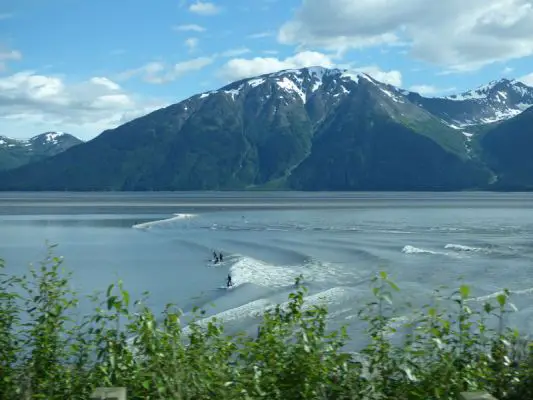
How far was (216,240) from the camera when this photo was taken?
89.2 metres

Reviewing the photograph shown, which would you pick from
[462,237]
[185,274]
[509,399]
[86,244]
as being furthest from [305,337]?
[462,237]

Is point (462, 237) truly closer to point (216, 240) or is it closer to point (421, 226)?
point (421, 226)

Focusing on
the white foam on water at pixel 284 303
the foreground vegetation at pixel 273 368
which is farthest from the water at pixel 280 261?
the foreground vegetation at pixel 273 368

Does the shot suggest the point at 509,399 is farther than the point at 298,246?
No

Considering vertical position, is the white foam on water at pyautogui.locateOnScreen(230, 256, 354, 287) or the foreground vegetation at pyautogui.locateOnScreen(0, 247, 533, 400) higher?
the foreground vegetation at pyautogui.locateOnScreen(0, 247, 533, 400)

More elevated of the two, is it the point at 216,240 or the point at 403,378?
the point at 403,378

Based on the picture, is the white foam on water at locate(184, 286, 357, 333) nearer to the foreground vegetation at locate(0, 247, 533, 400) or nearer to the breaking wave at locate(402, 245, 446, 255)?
the breaking wave at locate(402, 245, 446, 255)

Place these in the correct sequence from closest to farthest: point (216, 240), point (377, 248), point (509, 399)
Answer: point (509, 399), point (377, 248), point (216, 240)

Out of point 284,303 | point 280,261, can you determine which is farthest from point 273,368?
point 280,261

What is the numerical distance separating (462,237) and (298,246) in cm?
2507

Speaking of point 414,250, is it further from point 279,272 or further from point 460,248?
point 279,272

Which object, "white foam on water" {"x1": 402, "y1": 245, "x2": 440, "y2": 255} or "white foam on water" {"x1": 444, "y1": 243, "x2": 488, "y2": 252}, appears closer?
"white foam on water" {"x1": 402, "y1": 245, "x2": 440, "y2": 255}

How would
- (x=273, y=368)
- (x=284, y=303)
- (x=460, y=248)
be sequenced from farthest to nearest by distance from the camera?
(x=460, y=248)
(x=284, y=303)
(x=273, y=368)

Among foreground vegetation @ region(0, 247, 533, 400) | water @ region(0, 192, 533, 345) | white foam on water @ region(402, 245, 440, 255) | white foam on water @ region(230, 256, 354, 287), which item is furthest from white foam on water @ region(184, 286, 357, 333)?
foreground vegetation @ region(0, 247, 533, 400)
